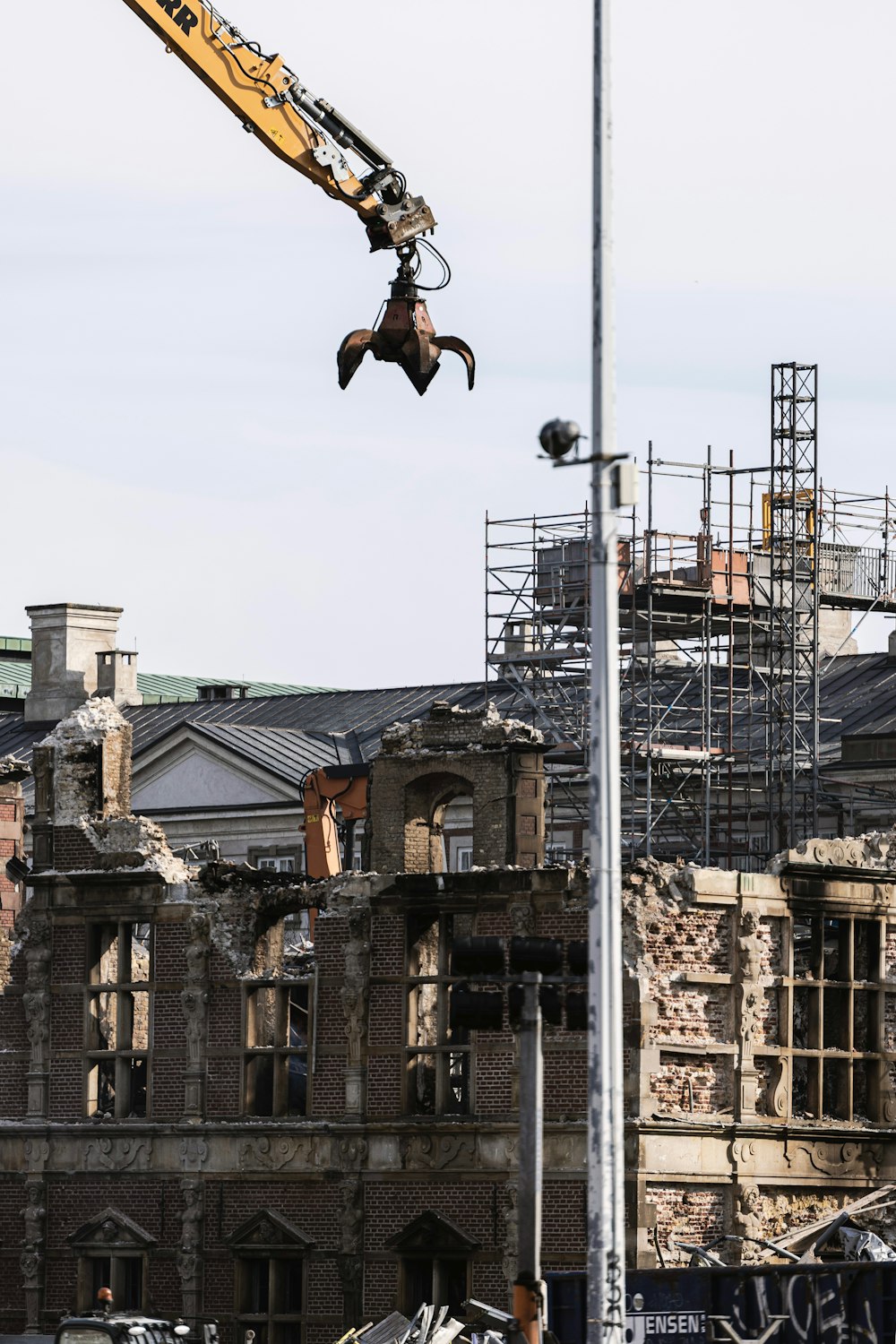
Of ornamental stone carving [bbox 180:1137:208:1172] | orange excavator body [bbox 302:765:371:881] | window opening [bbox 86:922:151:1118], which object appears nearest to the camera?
ornamental stone carving [bbox 180:1137:208:1172]

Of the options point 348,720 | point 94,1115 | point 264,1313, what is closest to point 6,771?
point 94,1115

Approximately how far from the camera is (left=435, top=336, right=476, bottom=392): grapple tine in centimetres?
3962

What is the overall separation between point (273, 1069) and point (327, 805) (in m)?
5.87

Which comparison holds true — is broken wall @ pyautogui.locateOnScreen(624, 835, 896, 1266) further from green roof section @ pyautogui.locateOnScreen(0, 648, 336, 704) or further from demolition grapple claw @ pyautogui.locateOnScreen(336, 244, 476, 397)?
green roof section @ pyautogui.locateOnScreen(0, 648, 336, 704)

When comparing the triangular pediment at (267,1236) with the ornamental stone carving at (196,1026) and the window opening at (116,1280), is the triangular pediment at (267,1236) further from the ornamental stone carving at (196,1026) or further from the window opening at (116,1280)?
the ornamental stone carving at (196,1026)

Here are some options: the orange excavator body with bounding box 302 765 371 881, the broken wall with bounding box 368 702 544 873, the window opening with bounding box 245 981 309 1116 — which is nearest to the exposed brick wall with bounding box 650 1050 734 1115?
the broken wall with bounding box 368 702 544 873

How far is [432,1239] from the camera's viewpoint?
4641 cm

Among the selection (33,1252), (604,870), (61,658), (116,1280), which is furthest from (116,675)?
(604,870)

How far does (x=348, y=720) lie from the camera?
7350 centimetres

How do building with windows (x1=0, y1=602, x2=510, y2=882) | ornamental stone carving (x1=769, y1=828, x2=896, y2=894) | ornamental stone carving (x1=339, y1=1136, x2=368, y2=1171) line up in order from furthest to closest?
1. building with windows (x1=0, y1=602, x2=510, y2=882)
2. ornamental stone carving (x1=339, y1=1136, x2=368, y2=1171)
3. ornamental stone carving (x1=769, y1=828, x2=896, y2=894)

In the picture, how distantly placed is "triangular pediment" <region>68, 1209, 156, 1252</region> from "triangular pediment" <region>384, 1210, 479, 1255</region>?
14.5ft

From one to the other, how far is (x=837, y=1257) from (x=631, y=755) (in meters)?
16.0

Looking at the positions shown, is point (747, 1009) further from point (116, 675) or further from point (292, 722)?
point (116, 675)

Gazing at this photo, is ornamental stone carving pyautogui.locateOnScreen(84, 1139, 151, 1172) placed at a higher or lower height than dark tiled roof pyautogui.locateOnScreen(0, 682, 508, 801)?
lower
